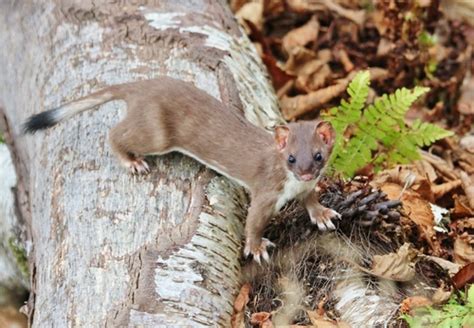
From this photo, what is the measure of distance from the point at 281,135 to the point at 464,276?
4.35 feet

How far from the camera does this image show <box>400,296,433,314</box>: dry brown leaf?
15.6 feet

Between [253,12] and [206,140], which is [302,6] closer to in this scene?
[253,12]

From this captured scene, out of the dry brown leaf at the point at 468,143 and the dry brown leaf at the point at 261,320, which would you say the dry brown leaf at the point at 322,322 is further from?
the dry brown leaf at the point at 468,143

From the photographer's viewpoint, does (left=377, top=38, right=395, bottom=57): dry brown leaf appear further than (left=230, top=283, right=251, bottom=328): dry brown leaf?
Yes

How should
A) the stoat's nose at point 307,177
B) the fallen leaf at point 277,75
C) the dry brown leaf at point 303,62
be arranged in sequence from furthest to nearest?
the dry brown leaf at point 303,62 → the fallen leaf at point 277,75 → the stoat's nose at point 307,177

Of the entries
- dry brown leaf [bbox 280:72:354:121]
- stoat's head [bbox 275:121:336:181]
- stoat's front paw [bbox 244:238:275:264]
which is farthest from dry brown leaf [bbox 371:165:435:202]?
dry brown leaf [bbox 280:72:354:121]

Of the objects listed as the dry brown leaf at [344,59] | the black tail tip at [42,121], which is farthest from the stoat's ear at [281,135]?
the dry brown leaf at [344,59]

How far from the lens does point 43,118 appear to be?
5.65m

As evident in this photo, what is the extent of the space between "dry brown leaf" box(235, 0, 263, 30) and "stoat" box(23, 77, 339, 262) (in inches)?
135

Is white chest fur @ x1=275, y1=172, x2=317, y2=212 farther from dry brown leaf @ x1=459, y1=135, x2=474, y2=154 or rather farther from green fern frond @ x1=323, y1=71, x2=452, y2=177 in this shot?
dry brown leaf @ x1=459, y1=135, x2=474, y2=154

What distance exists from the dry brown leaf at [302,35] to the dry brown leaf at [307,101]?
0.86 meters

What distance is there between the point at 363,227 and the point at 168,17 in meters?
2.40

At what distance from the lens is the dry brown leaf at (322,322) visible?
4.77m

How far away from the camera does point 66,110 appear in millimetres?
5684
